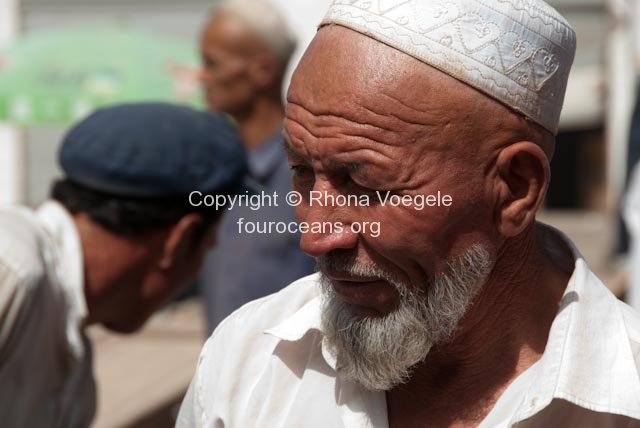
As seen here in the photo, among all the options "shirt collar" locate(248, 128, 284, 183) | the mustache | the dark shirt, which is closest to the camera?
the mustache

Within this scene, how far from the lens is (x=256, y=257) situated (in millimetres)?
4000

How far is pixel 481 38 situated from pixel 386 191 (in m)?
0.32

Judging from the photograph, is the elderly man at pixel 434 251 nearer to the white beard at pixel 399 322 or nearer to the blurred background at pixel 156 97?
the white beard at pixel 399 322

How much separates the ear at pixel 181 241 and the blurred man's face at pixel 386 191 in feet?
3.75

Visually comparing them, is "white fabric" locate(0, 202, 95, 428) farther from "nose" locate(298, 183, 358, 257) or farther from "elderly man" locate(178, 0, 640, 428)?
"nose" locate(298, 183, 358, 257)

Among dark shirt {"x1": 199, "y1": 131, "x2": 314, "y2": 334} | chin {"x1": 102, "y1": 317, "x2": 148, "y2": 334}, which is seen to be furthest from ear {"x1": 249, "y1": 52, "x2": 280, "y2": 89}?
chin {"x1": 102, "y1": 317, "x2": 148, "y2": 334}

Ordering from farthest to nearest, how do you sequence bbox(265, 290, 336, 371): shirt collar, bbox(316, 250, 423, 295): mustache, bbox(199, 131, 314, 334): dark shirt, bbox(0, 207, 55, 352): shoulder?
bbox(199, 131, 314, 334): dark shirt → bbox(0, 207, 55, 352): shoulder → bbox(265, 290, 336, 371): shirt collar → bbox(316, 250, 423, 295): mustache

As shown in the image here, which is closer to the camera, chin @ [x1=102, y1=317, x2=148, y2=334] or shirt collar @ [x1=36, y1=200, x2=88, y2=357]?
shirt collar @ [x1=36, y1=200, x2=88, y2=357]

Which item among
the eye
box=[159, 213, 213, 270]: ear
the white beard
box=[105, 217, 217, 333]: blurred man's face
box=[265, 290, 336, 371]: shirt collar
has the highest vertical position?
the eye

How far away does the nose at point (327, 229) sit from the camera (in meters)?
1.89

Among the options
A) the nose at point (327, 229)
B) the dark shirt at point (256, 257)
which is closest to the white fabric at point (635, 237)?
the dark shirt at point (256, 257)

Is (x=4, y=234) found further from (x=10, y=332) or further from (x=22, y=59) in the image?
(x=22, y=59)

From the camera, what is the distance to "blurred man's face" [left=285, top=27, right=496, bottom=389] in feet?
6.13

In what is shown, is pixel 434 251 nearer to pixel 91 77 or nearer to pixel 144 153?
pixel 144 153
